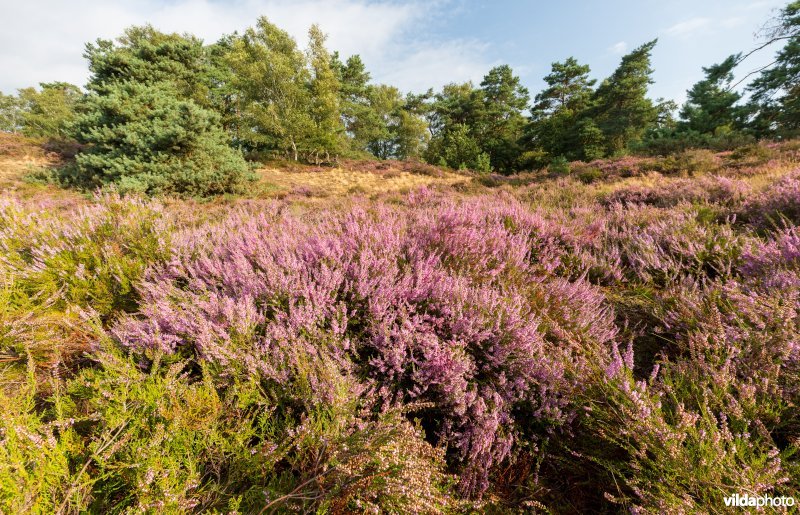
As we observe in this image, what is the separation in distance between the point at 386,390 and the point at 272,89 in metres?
26.9

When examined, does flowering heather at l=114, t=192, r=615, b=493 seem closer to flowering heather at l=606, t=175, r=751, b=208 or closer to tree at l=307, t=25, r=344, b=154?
flowering heather at l=606, t=175, r=751, b=208

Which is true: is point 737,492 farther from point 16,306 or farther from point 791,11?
point 791,11

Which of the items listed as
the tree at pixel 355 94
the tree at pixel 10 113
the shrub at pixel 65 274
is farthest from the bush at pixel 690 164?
the tree at pixel 10 113

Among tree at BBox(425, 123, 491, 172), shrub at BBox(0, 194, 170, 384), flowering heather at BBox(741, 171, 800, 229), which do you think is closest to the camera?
shrub at BBox(0, 194, 170, 384)

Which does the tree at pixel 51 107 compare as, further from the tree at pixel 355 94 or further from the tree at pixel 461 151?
the tree at pixel 461 151

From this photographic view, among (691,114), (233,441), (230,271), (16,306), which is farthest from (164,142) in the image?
(691,114)

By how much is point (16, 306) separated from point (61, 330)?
484 millimetres

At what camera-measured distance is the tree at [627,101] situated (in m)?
24.7

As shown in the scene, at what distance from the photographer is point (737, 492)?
1.08 meters

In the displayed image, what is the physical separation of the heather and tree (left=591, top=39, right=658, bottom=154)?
97.9 feet

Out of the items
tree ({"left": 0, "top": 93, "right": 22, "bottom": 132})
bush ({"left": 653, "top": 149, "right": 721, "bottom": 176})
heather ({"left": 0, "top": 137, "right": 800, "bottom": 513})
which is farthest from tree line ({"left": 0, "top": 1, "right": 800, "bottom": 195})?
tree ({"left": 0, "top": 93, "right": 22, "bottom": 132})

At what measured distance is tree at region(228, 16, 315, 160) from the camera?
21.8 meters

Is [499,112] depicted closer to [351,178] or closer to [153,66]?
[351,178]

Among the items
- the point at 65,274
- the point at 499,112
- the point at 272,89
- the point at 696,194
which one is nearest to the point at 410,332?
the point at 65,274
